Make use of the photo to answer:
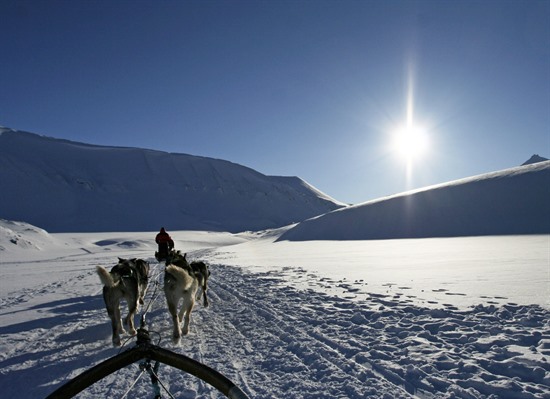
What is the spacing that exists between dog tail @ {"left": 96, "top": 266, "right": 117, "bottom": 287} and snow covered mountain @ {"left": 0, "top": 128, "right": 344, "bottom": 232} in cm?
9427

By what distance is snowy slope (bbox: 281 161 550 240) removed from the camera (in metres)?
37.1

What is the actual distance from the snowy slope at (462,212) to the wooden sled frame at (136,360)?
129 feet

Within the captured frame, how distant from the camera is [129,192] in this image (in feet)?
394

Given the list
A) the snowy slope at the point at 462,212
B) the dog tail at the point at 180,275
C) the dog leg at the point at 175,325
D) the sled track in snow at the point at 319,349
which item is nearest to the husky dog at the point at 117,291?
the sled track in snow at the point at 319,349

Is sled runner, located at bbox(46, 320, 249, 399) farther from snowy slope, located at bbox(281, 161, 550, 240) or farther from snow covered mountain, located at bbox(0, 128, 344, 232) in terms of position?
snow covered mountain, located at bbox(0, 128, 344, 232)

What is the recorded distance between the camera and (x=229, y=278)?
564 inches

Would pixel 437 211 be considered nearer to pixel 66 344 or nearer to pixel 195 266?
pixel 195 266

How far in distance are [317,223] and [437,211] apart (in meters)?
20.6

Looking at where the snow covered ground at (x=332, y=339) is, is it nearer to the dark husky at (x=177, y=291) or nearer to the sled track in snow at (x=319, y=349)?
the sled track in snow at (x=319, y=349)

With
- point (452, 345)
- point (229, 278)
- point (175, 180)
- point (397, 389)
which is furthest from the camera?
point (175, 180)

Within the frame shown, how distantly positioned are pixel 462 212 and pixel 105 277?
4577 centimetres

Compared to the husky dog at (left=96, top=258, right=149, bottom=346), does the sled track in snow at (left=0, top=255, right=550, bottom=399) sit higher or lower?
lower

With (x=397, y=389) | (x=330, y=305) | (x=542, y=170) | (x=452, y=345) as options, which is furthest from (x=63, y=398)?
(x=542, y=170)

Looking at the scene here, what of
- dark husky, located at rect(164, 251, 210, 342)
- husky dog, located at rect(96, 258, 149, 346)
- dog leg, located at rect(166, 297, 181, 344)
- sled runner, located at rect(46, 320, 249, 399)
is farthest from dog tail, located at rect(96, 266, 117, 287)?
sled runner, located at rect(46, 320, 249, 399)
